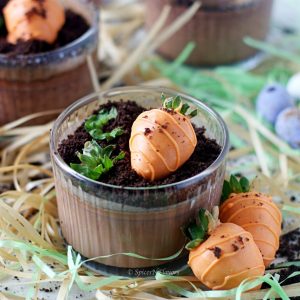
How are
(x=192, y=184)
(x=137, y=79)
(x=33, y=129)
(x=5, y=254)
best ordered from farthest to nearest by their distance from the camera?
(x=137, y=79) < (x=33, y=129) < (x=5, y=254) < (x=192, y=184)

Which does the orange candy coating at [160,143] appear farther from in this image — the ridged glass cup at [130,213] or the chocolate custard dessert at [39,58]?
the chocolate custard dessert at [39,58]

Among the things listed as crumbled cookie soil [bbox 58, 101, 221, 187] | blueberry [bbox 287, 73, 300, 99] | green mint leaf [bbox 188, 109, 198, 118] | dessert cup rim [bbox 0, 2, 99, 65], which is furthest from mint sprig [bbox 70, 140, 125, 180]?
blueberry [bbox 287, 73, 300, 99]

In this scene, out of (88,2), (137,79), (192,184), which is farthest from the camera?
(137,79)

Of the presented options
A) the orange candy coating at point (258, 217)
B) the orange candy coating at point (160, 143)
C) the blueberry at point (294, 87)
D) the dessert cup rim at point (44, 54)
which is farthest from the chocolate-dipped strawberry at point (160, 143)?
the blueberry at point (294, 87)

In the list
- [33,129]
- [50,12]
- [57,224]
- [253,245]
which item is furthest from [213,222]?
[50,12]

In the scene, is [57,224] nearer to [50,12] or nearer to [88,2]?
[50,12]

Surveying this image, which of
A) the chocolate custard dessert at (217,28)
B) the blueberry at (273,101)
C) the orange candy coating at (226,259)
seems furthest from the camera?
the chocolate custard dessert at (217,28)

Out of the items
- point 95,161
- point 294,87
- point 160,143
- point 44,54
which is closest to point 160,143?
point 160,143
